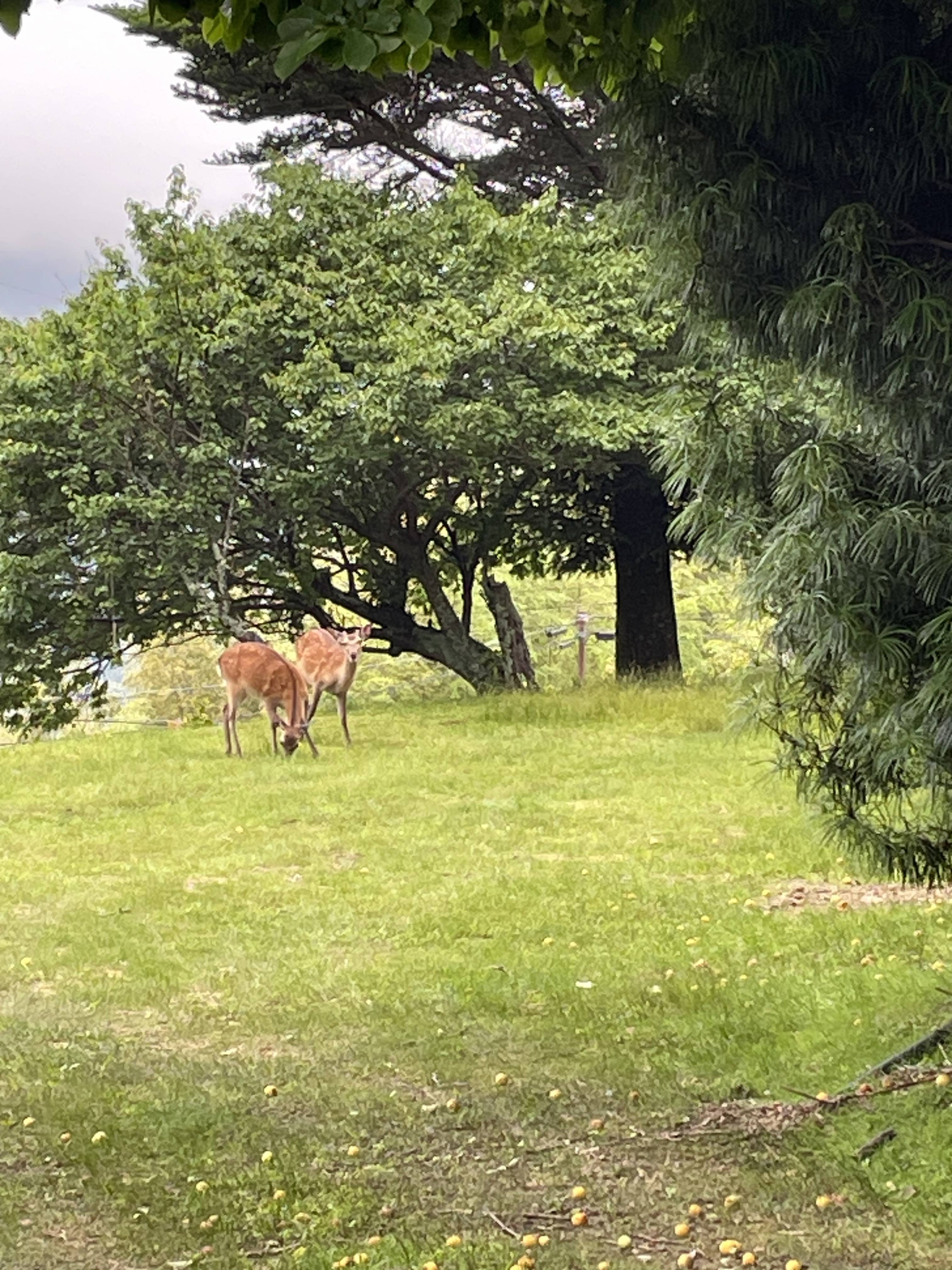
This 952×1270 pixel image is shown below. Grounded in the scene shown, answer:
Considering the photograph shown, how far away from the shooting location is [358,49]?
210cm

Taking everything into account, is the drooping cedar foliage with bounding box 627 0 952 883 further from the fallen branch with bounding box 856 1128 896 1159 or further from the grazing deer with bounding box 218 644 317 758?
the grazing deer with bounding box 218 644 317 758

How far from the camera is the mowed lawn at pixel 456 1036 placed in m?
3.15

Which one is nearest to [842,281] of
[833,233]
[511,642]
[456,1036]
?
[833,233]

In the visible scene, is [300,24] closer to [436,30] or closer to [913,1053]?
[436,30]

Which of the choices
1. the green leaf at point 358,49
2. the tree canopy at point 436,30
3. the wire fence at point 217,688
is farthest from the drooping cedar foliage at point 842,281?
the wire fence at point 217,688

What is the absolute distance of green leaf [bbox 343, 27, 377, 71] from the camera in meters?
2.09

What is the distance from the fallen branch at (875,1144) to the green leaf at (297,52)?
2694mm

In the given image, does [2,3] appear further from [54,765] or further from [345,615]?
[345,615]

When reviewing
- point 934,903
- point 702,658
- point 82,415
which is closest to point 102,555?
point 82,415

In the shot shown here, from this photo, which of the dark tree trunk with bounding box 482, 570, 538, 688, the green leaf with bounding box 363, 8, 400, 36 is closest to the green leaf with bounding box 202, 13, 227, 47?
the green leaf with bounding box 363, 8, 400, 36

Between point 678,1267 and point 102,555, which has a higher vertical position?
point 102,555

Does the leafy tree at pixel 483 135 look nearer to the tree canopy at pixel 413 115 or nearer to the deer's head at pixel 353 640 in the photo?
the tree canopy at pixel 413 115

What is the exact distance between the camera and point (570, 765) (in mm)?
9531

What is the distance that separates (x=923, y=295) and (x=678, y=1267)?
6.77 feet
